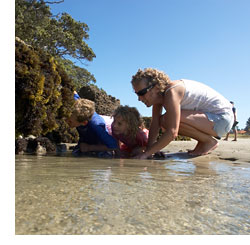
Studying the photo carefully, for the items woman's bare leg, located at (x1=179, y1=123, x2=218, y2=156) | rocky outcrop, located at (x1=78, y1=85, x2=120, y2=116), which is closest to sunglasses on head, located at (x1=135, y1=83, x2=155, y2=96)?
woman's bare leg, located at (x1=179, y1=123, x2=218, y2=156)

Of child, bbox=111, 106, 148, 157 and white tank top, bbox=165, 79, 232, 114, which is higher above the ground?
white tank top, bbox=165, 79, 232, 114

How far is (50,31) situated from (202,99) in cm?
1554


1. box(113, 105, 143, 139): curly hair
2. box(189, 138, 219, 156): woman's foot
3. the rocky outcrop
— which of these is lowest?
box(189, 138, 219, 156): woman's foot

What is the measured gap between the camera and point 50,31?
17.2 metres

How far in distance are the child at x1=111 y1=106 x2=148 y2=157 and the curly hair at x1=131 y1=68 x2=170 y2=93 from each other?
0.60 m

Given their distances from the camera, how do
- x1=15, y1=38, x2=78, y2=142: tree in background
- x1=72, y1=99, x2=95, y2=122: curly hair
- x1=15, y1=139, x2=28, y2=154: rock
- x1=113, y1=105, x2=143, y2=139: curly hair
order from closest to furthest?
1. x1=15, y1=38, x2=78, y2=142: tree in background
2. x1=113, y1=105, x2=143, y2=139: curly hair
3. x1=15, y1=139, x2=28, y2=154: rock
4. x1=72, y1=99, x2=95, y2=122: curly hair

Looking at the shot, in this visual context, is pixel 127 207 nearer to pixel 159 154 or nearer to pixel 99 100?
pixel 159 154

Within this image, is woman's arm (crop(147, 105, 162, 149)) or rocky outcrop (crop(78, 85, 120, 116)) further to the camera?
rocky outcrop (crop(78, 85, 120, 116))

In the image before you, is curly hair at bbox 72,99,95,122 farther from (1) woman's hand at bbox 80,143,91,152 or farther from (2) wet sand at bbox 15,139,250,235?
(2) wet sand at bbox 15,139,250,235

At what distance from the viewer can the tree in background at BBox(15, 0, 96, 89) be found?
14.7 m

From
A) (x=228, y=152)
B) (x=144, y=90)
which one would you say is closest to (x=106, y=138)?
(x=144, y=90)
